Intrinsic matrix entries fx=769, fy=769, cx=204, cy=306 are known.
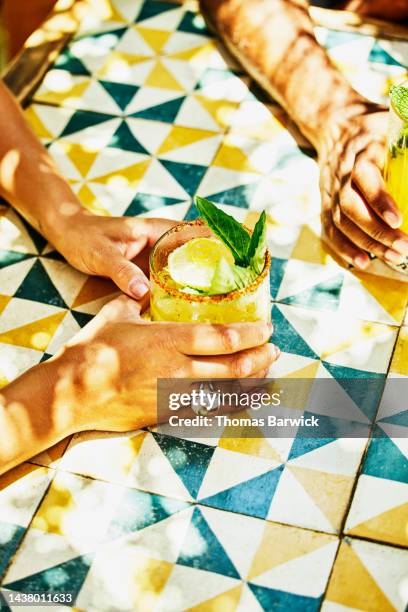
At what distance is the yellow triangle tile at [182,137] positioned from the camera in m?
1.97

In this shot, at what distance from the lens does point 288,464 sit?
1350 mm

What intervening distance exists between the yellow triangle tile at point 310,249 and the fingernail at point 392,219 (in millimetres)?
186

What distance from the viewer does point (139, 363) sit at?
1.40 metres

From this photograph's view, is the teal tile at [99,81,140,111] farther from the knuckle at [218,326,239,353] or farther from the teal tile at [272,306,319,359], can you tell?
the knuckle at [218,326,239,353]

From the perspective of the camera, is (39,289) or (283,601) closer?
(283,601)

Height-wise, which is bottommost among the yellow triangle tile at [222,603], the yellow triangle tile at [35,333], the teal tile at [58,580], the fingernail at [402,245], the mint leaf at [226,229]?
the yellow triangle tile at [222,603]

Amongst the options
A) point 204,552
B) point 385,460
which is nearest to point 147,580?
point 204,552

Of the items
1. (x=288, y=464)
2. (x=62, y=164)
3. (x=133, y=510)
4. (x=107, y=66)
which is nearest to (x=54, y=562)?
(x=133, y=510)

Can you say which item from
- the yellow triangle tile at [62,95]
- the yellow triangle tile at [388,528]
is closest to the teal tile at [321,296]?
the yellow triangle tile at [388,528]

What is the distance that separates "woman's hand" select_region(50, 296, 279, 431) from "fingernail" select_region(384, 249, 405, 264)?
0.36m

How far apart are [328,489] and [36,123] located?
4.20 ft

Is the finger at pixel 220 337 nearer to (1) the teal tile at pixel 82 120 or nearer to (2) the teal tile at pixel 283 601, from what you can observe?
(2) the teal tile at pixel 283 601

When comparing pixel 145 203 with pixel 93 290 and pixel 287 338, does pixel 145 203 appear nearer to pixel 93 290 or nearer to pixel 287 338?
pixel 93 290

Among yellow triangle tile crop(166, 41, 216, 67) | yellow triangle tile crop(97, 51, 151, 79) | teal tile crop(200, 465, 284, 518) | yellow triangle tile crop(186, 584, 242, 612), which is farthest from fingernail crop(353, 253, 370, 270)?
yellow triangle tile crop(97, 51, 151, 79)
